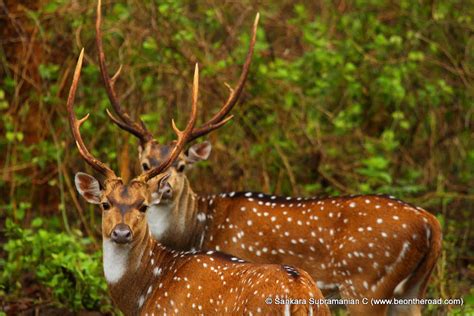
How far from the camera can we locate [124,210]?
6484 mm

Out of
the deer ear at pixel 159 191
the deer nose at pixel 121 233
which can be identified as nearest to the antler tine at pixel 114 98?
the deer ear at pixel 159 191

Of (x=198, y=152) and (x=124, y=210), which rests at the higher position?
(x=124, y=210)

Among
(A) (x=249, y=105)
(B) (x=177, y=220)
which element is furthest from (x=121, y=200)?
(A) (x=249, y=105)

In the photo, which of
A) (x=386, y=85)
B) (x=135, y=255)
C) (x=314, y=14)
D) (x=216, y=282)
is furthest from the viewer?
(x=314, y=14)

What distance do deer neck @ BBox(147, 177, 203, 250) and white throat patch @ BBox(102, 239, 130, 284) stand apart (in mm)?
1155

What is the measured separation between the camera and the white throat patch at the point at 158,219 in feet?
25.7

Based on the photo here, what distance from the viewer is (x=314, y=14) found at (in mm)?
13188

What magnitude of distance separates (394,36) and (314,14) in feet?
8.52

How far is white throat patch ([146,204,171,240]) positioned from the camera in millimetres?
7820

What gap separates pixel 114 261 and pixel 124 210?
38cm

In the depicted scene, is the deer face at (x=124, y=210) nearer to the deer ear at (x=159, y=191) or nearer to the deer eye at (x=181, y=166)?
the deer ear at (x=159, y=191)

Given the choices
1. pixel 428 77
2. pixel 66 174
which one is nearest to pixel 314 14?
pixel 428 77

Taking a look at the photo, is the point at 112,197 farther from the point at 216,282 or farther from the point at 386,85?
the point at 386,85

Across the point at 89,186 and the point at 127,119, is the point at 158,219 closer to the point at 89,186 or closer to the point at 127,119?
the point at 127,119
